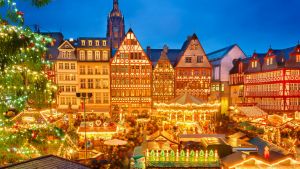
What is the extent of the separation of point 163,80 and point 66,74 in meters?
13.1

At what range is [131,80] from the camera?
40969 millimetres

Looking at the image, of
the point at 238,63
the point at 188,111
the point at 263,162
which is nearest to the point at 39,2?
the point at 263,162

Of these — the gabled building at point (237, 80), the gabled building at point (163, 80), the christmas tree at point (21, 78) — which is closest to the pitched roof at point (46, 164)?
the christmas tree at point (21, 78)

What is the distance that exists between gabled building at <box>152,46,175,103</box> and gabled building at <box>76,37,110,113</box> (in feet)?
21.1

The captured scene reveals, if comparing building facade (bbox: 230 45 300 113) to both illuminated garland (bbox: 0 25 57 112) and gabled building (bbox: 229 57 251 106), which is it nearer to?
gabled building (bbox: 229 57 251 106)

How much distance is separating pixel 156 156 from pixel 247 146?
7.94 metres

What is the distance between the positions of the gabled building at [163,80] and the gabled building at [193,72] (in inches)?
35.8

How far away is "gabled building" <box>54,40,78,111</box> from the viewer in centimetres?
4012

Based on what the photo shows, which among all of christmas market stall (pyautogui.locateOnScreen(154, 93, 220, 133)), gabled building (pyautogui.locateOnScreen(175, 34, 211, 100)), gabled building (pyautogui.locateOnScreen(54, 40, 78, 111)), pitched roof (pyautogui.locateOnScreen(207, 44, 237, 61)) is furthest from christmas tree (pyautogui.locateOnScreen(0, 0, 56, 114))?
pitched roof (pyautogui.locateOnScreen(207, 44, 237, 61))

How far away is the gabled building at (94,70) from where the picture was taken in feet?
133

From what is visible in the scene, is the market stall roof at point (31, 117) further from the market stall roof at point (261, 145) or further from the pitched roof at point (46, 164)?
the market stall roof at point (261, 145)

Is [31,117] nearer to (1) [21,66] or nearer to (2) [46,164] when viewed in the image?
(2) [46,164]

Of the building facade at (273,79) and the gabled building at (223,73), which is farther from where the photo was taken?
the gabled building at (223,73)

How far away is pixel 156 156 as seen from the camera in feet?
46.9
